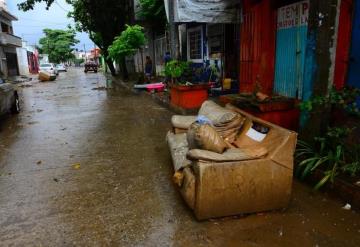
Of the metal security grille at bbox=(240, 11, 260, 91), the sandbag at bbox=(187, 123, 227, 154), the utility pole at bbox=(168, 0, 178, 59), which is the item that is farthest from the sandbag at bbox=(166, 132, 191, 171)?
the utility pole at bbox=(168, 0, 178, 59)

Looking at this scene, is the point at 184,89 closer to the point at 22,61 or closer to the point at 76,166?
the point at 76,166

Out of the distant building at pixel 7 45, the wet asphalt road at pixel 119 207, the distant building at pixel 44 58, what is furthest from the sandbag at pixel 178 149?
the distant building at pixel 44 58

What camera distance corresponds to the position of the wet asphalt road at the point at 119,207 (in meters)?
3.26

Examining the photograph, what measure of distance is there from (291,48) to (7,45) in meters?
36.0

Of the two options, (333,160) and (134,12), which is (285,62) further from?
(134,12)

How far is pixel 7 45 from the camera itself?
1398 inches

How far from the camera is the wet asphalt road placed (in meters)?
3.26

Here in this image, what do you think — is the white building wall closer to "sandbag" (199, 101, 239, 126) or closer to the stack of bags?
"sandbag" (199, 101, 239, 126)

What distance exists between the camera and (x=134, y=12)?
20.8 meters

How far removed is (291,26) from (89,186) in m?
5.11

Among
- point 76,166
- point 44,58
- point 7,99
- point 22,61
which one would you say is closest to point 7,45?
point 22,61

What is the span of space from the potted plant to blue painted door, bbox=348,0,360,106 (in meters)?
4.53

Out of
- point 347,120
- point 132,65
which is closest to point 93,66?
point 132,65

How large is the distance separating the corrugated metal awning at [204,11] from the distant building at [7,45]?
27534 mm
